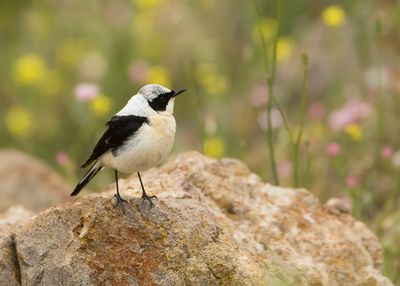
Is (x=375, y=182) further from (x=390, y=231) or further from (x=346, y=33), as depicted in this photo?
(x=346, y=33)

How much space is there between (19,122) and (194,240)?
6228 millimetres

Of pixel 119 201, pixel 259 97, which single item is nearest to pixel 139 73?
pixel 259 97

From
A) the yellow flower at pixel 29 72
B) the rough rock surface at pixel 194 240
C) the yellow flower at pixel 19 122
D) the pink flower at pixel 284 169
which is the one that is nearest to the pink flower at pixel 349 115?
the pink flower at pixel 284 169

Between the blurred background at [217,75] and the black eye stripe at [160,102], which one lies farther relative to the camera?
the blurred background at [217,75]

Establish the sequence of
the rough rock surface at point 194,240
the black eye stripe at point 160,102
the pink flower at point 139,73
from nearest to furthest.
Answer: the rough rock surface at point 194,240 → the black eye stripe at point 160,102 → the pink flower at point 139,73

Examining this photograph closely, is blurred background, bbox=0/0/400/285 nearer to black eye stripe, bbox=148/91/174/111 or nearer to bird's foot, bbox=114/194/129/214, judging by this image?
black eye stripe, bbox=148/91/174/111

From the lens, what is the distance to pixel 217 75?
10.9 meters

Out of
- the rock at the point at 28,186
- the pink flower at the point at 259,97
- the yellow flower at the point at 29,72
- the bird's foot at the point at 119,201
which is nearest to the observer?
the bird's foot at the point at 119,201

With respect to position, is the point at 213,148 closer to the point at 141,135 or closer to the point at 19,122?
the point at 141,135

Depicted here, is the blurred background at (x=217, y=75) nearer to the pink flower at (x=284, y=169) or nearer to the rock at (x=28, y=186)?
the pink flower at (x=284, y=169)

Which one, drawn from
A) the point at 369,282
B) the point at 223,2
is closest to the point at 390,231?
the point at 369,282

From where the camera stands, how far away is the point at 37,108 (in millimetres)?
11562

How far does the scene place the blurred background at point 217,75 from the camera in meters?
8.66

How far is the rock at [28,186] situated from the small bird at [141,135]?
2.72 meters
